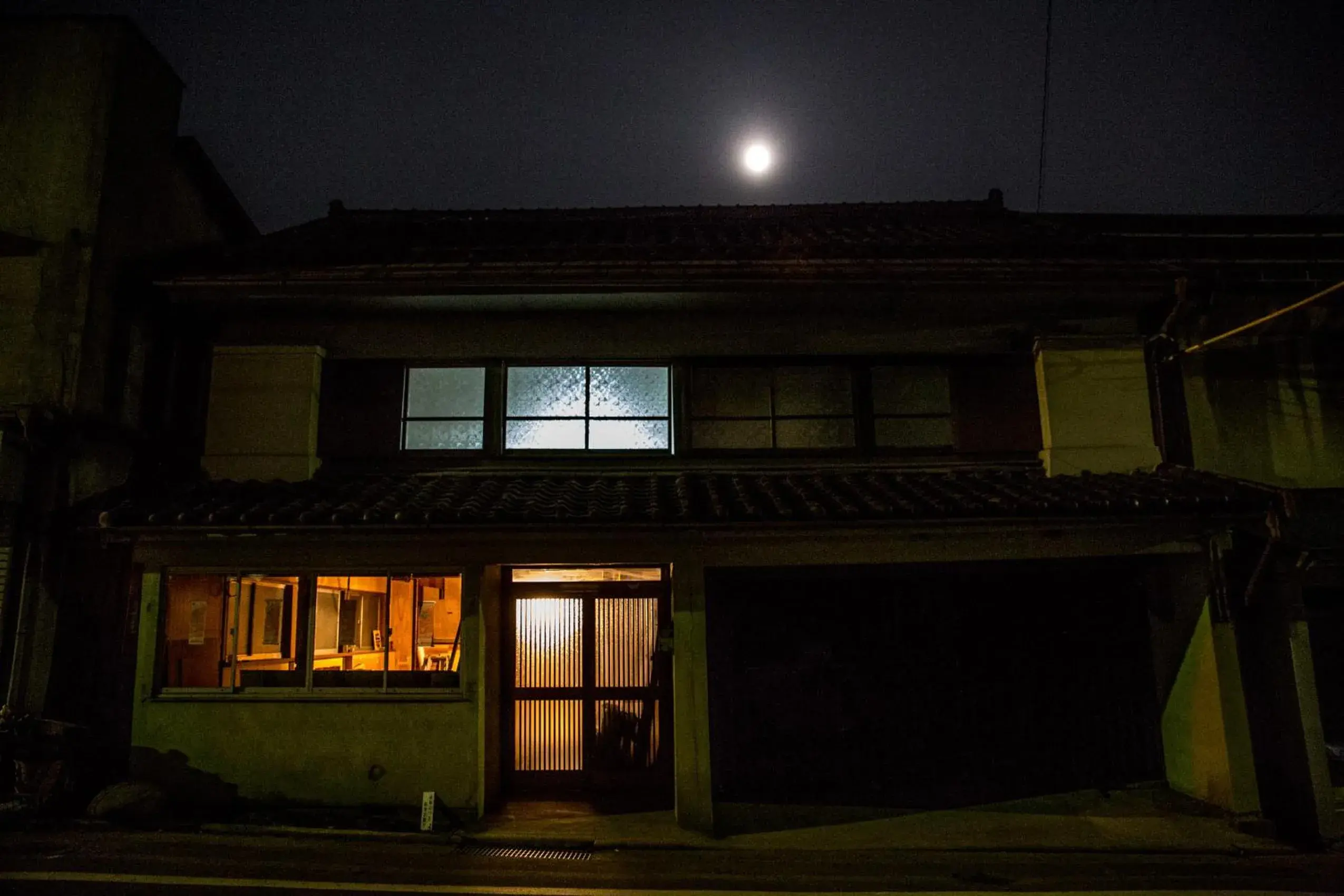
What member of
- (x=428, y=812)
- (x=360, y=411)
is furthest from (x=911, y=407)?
(x=428, y=812)

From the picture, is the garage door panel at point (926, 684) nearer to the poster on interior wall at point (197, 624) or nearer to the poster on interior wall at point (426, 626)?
the poster on interior wall at point (426, 626)

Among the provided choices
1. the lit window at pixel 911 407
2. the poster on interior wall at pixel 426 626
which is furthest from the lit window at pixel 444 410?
the lit window at pixel 911 407

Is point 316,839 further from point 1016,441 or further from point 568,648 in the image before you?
point 1016,441

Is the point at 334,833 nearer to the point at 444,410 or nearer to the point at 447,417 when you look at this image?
the point at 447,417

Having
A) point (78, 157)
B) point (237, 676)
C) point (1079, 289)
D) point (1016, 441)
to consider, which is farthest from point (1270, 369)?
point (78, 157)

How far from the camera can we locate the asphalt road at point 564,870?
6.80m

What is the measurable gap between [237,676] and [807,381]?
827 centimetres

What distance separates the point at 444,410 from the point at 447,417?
0.39 ft

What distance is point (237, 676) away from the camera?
9.28 metres

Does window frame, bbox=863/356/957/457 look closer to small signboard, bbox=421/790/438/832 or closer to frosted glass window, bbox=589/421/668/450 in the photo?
frosted glass window, bbox=589/421/668/450

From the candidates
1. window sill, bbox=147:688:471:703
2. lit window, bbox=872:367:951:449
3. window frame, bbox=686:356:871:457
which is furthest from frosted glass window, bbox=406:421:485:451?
lit window, bbox=872:367:951:449

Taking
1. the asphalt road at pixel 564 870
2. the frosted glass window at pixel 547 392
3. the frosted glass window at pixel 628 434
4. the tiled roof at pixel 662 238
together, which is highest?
the tiled roof at pixel 662 238

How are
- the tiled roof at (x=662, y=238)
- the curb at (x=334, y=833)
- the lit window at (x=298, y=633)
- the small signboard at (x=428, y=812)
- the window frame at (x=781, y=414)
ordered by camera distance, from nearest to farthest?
1. the curb at (x=334, y=833)
2. the small signboard at (x=428, y=812)
3. the lit window at (x=298, y=633)
4. the tiled roof at (x=662, y=238)
5. the window frame at (x=781, y=414)

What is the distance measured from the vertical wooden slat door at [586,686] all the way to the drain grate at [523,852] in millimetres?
1728
